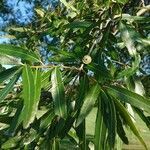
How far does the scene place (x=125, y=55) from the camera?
8.02ft

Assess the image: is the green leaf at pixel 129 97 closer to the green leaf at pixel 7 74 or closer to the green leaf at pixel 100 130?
the green leaf at pixel 100 130

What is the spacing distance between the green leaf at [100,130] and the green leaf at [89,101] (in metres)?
0.02

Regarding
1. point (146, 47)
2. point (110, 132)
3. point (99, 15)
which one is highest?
point (99, 15)

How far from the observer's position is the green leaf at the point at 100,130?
1.34 metres

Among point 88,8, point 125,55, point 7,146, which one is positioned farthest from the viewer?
point 125,55

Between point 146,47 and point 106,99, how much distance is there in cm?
34

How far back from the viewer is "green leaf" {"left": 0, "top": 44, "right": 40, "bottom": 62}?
1.36m

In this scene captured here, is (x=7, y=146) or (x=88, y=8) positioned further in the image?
(x=88, y=8)

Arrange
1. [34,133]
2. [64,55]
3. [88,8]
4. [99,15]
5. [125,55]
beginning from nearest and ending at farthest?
[64,55], [34,133], [99,15], [88,8], [125,55]

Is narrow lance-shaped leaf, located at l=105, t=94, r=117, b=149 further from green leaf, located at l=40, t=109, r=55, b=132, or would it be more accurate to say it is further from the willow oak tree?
green leaf, located at l=40, t=109, r=55, b=132

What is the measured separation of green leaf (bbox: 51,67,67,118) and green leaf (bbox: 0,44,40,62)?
2.5 inches

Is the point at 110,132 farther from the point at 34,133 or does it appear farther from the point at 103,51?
the point at 103,51

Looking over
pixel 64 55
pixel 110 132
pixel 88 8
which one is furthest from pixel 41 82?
pixel 88 8

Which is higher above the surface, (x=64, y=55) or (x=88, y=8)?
(x=88, y=8)
